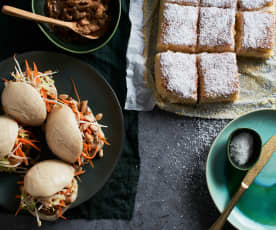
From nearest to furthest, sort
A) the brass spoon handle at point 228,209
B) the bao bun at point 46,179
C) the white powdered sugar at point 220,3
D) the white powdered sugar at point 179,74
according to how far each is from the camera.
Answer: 1. the bao bun at point 46,179
2. the brass spoon handle at point 228,209
3. the white powdered sugar at point 179,74
4. the white powdered sugar at point 220,3

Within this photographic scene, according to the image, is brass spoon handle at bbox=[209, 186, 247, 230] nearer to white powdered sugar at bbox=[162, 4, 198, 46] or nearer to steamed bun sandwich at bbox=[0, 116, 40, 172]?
white powdered sugar at bbox=[162, 4, 198, 46]

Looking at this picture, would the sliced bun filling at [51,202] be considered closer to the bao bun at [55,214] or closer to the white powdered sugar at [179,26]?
the bao bun at [55,214]

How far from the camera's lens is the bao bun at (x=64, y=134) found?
1407 mm

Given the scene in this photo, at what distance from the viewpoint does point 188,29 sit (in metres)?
1.78

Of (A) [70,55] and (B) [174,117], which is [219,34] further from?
(A) [70,55]

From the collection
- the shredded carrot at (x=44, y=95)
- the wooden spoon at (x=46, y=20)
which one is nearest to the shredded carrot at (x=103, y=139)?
the shredded carrot at (x=44, y=95)

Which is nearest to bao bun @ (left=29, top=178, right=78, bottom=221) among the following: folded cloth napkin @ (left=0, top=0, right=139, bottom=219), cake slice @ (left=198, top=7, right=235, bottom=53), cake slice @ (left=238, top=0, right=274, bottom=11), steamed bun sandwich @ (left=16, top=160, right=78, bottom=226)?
steamed bun sandwich @ (left=16, top=160, right=78, bottom=226)

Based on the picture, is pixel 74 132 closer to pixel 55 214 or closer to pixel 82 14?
pixel 55 214

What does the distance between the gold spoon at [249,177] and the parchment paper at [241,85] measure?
10.2 inches

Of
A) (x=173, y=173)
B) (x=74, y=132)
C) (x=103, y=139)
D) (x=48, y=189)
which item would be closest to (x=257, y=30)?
(x=173, y=173)

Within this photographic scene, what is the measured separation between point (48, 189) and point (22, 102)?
407 mm

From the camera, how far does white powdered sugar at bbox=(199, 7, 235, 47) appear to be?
178 cm

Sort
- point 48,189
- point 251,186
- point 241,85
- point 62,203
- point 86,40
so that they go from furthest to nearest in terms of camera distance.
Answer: point 241,85 → point 251,186 → point 86,40 → point 62,203 → point 48,189

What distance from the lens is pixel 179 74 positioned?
68.4 inches
